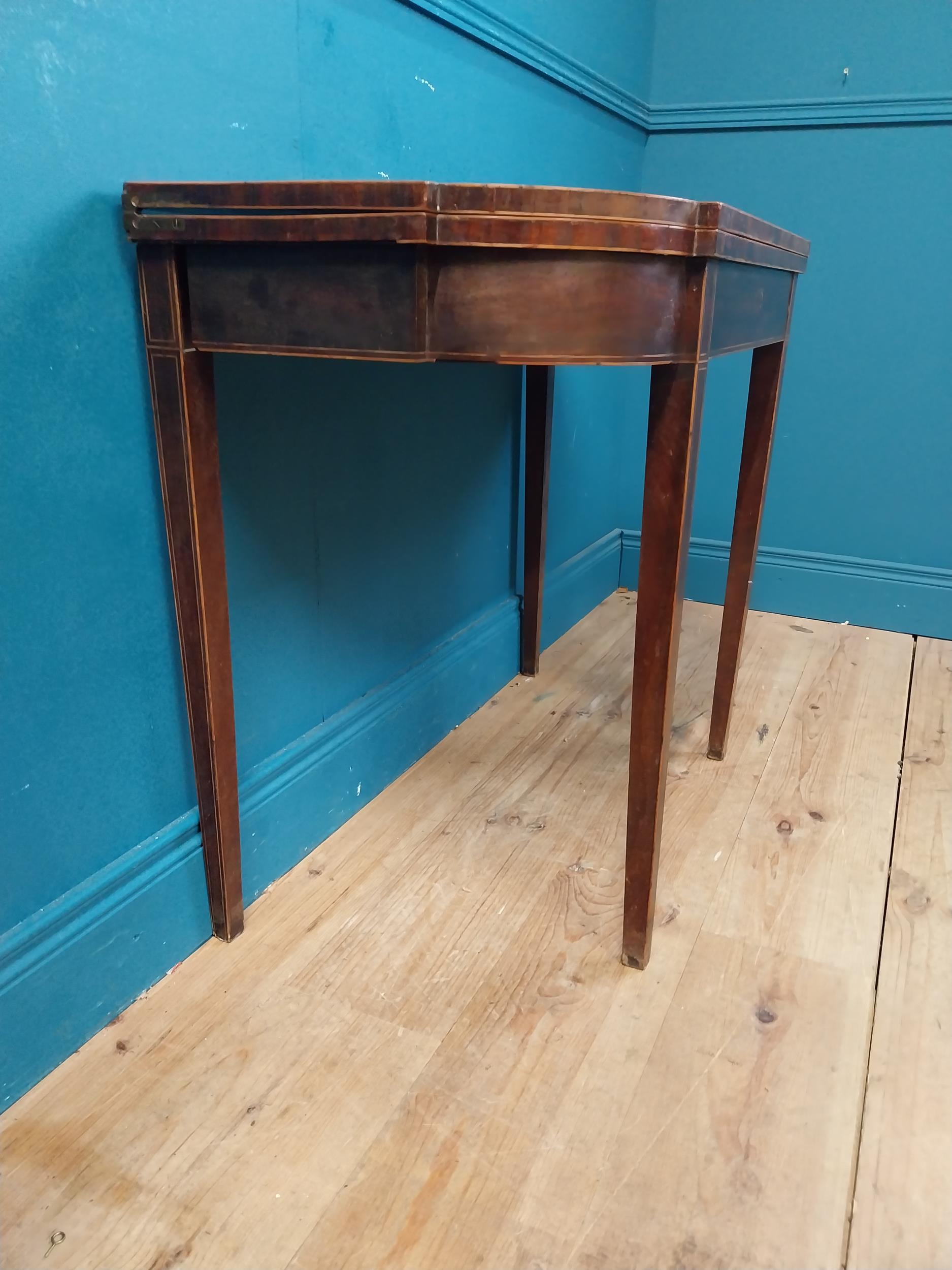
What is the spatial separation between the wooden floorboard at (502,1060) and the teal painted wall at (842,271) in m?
0.88

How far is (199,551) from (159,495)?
0.24 ft

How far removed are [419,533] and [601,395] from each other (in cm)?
86

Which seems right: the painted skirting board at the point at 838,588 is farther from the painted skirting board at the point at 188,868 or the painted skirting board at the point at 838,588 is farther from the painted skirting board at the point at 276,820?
the painted skirting board at the point at 188,868

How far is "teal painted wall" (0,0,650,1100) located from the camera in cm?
81

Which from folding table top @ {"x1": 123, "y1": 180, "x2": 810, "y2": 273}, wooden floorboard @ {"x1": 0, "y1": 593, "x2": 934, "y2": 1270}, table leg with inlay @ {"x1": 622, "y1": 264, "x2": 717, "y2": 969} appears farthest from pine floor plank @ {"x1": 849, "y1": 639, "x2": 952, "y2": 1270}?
folding table top @ {"x1": 123, "y1": 180, "x2": 810, "y2": 273}

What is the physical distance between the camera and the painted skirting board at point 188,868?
89cm

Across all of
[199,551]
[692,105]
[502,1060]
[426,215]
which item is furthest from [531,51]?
[502,1060]

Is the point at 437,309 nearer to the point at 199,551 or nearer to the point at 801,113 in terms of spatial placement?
the point at 199,551

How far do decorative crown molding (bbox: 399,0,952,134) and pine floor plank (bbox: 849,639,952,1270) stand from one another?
135 cm

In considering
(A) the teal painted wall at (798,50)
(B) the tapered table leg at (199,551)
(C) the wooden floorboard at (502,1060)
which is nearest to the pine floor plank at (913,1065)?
(C) the wooden floorboard at (502,1060)

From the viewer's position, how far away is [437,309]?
77 centimetres

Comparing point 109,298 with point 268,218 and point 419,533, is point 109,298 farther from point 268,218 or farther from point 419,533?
point 419,533

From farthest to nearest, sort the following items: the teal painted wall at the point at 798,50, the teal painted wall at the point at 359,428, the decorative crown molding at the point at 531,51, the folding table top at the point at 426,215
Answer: the teal painted wall at the point at 798,50 < the decorative crown molding at the point at 531,51 < the teal painted wall at the point at 359,428 < the folding table top at the point at 426,215

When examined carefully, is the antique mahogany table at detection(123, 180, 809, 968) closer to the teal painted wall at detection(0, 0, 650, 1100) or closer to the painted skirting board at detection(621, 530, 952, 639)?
the teal painted wall at detection(0, 0, 650, 1100)
